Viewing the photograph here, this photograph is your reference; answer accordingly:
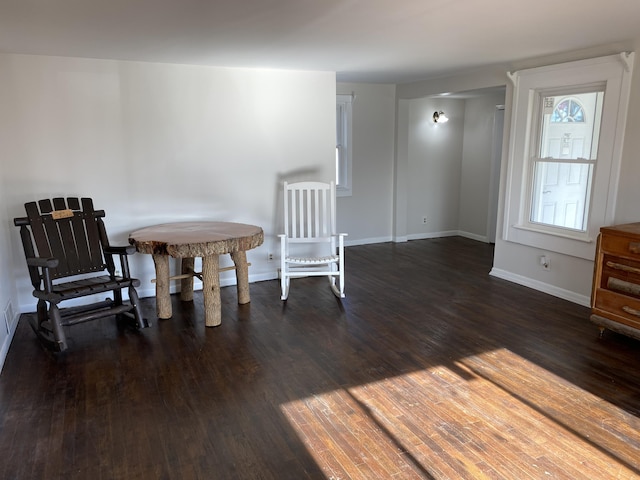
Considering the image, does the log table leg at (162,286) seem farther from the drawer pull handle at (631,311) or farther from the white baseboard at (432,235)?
the white baseboard at (432,235)

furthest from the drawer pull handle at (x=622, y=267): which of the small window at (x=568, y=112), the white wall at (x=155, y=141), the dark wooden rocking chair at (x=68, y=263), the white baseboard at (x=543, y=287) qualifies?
the dark wooden rocking chair at (x=68, y=263)

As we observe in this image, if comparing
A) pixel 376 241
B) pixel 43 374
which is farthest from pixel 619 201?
pixel 43 374

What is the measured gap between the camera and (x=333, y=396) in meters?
2.78

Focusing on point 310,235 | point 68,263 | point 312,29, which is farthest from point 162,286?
point 312,29

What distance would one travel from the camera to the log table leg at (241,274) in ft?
14.3

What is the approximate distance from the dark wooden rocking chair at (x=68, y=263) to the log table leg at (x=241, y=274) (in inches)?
35.2

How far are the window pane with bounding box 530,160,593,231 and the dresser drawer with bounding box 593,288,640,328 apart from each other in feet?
3.33

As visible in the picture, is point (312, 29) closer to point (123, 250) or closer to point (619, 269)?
point (123, 250)

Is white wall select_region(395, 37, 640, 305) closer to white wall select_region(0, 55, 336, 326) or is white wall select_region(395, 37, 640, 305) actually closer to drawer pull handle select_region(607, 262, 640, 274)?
drawer pull handle select_region(607, 262, 640, 274)

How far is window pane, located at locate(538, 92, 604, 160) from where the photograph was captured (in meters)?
4.18

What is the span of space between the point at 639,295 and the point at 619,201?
3.14ft

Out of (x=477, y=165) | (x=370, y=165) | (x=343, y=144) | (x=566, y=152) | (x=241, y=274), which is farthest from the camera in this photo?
(x=477, y=165)

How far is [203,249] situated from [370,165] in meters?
3.66

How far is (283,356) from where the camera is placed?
10.9 feet
